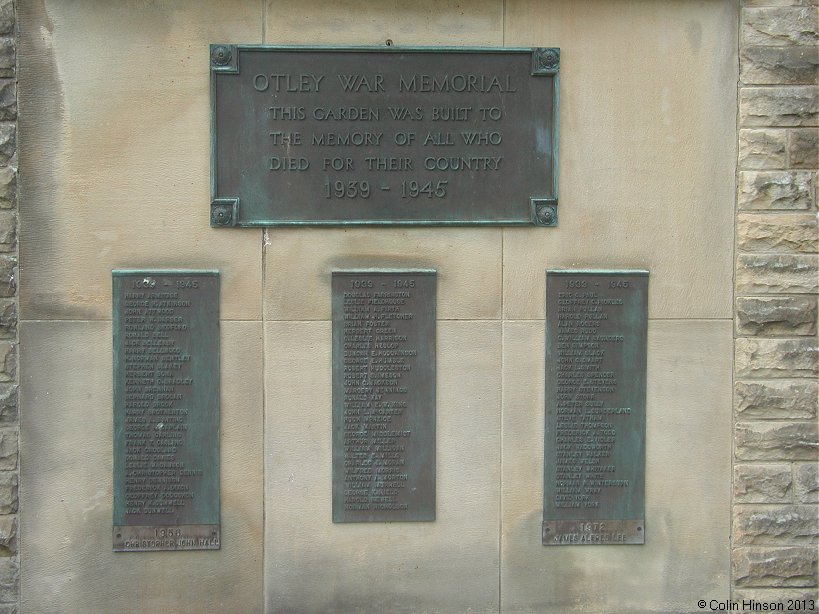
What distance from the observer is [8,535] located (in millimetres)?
5531

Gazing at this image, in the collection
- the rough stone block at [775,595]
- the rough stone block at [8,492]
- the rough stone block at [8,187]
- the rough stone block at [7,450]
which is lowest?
the rough stone block at [775,595]

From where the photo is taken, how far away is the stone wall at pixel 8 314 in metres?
5.45

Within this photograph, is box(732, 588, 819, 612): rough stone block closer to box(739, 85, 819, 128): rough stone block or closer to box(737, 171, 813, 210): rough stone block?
box(737, 171, 813, 210): rough stone block

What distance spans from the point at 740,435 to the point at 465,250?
2.10 m

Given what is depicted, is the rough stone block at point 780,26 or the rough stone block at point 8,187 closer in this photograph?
the rough stone block at point 8,187

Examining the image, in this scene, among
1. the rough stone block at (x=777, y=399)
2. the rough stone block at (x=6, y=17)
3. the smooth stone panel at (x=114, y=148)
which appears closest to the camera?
the rough stone block at (x=6, y=17)

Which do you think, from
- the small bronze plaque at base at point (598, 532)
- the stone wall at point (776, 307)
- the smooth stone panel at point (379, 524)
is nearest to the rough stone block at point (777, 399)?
the stone wall at point (776, 307)

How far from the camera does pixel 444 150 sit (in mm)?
5691

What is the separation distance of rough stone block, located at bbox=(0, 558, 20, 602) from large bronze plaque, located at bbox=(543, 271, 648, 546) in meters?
3.29

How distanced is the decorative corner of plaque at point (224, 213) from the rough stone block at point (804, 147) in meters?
3.46

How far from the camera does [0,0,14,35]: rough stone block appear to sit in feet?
17.8

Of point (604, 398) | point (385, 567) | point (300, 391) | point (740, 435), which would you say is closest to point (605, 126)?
point (604, 398)

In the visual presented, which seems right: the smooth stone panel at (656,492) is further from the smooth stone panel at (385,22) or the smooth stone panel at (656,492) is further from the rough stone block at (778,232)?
the smooth stone panel at (385,22)

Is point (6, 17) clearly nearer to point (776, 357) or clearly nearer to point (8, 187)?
point (8, 187)
